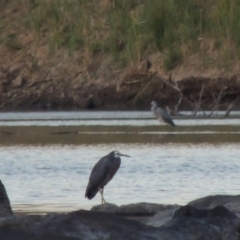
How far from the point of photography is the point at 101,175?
12258 millimetres

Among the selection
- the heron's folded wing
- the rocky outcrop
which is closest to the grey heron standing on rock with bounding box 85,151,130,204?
the heron's folded wing

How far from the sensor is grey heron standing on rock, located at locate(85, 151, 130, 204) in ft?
39.1

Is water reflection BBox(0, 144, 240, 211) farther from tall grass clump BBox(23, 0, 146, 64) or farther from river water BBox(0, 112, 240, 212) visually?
tall grass clump BBox(23, 0, 146, 64)

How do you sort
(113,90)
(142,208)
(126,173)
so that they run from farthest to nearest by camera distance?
(113,90), (126,173), (142,208)

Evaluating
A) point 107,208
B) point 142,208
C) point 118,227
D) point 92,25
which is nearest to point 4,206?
point 107,208

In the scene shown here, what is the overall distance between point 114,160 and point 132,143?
25.6ft

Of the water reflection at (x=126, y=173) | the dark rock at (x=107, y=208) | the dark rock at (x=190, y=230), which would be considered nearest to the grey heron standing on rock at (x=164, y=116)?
the water reflection at (x=126, y=173)

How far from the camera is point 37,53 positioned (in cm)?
3672

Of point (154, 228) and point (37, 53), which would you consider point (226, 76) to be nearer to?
point (37, 53)

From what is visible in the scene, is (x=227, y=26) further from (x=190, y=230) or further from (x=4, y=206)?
(x=190, y=230)

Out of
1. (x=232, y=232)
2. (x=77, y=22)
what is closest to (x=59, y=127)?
(x=77, y=22)

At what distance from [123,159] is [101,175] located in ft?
17.7

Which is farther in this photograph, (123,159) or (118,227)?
(123,159)

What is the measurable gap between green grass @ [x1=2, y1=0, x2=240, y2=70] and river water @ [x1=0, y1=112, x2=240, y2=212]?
5.61 metres
